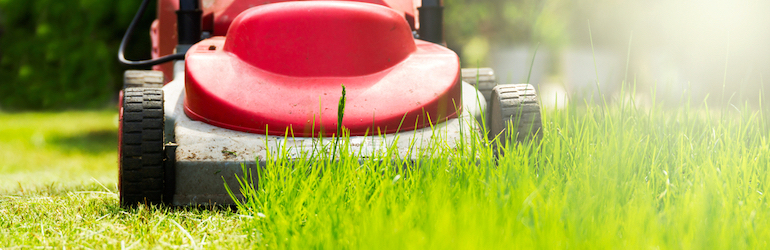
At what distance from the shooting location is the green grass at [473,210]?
43.6 inches

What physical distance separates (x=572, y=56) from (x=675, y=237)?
834 centimetres

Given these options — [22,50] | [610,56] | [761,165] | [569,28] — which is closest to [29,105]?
[22,50]

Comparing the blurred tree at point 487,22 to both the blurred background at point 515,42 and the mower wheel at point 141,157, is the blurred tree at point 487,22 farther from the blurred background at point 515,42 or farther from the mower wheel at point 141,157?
the mower wheel at point 141,157

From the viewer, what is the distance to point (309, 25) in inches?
82.0

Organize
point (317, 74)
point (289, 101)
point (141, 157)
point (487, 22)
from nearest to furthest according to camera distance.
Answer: point (141, 157) → point (289, 101) → point (317, 74) → point (487, 22)

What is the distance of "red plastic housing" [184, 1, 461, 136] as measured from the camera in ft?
6.35

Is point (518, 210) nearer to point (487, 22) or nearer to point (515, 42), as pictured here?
point (487, 22)

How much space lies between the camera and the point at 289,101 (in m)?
1.96

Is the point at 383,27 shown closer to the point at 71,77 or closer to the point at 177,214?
the point at 177,214

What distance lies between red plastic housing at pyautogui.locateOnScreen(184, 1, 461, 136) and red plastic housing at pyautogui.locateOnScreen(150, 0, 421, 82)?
0.32m

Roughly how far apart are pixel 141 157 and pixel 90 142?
11.2ft

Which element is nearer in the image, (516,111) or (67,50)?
(516,111)

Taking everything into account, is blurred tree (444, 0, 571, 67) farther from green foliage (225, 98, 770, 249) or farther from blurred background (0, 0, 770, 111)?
green foliage (225, 98, 770, 249)

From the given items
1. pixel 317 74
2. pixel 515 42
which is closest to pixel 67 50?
pixel 515 42
